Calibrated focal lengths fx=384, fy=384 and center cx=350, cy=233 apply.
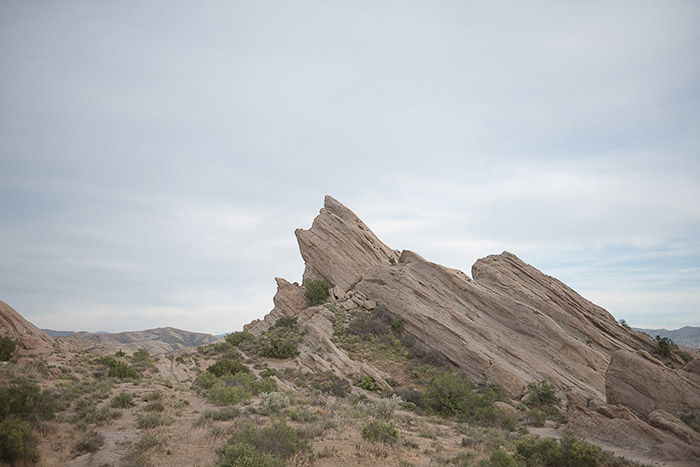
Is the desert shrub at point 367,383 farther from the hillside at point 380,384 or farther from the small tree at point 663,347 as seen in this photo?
the small tree at point 663,347

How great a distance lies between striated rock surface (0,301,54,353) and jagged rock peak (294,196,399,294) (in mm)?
26269

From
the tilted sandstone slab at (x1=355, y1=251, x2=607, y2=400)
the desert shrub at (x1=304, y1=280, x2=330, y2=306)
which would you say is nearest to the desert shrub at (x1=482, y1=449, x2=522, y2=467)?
the tilted sandstone slab at (x1=355, y1=251, x2=607, y2=400)

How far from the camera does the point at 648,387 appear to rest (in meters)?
21.8

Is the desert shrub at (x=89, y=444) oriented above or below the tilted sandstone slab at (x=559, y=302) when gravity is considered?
below

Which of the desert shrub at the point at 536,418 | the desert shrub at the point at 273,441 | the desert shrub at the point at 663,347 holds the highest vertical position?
the desert shrub at the point at 663,347

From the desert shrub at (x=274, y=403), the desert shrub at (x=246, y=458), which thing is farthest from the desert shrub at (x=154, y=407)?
the desert shrub at (x=246, y=458)

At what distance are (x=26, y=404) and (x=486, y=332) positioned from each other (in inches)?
1212

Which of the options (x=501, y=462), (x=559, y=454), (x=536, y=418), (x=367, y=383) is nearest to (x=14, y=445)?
(x=501, y=462)

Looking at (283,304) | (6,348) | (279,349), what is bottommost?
(6,348)

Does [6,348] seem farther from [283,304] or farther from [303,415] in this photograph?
[283,304]

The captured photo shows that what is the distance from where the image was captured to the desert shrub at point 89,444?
38.9ft

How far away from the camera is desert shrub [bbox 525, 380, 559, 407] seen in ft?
88.2

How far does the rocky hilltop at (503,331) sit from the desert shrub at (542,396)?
889 mm

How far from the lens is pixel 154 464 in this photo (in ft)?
35.3
